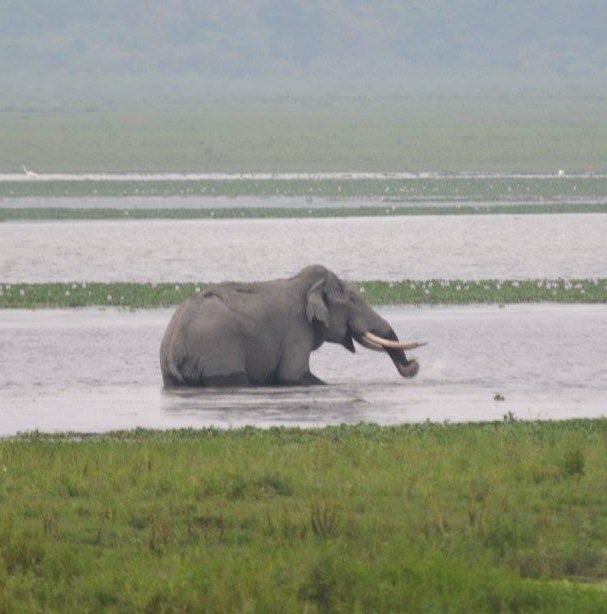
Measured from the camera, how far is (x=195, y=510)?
1376 cm

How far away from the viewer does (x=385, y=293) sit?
103ft

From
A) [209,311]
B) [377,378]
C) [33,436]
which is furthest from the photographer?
[377,378]

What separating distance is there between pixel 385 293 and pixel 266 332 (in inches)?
370

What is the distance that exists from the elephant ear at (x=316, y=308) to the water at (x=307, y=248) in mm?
13066

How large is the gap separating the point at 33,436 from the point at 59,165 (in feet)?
220

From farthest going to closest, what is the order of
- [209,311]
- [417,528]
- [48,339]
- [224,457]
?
1. [48,339]
2. [209,311]
3. [224,457]
4. [417,528]

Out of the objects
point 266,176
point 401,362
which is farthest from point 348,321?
point 266,176

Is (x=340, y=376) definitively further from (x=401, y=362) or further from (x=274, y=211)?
(x=274, y=211)

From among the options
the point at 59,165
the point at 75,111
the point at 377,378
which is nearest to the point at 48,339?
the point at 377,378

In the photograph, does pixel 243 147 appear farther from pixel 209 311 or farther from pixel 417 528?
pixel 417 528

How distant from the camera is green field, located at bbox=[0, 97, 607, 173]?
85.0 metres

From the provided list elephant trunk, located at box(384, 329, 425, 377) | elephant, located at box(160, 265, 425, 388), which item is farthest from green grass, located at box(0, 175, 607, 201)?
elephant, located at box(160, 265, 425, 388)

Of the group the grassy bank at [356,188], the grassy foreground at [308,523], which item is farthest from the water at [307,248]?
the grassy foreground at [308,523]

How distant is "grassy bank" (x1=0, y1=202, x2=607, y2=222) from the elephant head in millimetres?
32305
